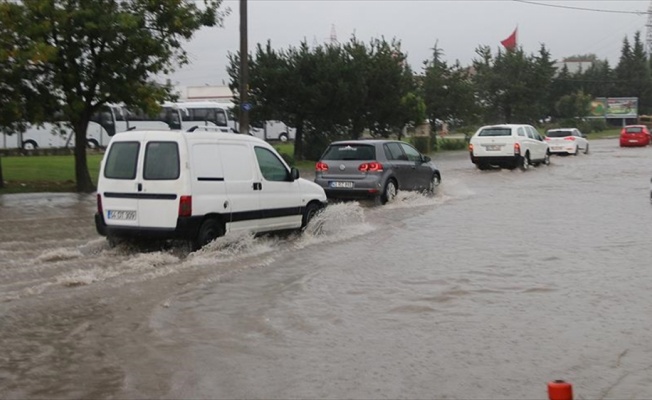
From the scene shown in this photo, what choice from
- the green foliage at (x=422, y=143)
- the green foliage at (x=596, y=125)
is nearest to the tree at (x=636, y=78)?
the green foliage at (x=596, y=125)

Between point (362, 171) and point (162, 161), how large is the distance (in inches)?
297

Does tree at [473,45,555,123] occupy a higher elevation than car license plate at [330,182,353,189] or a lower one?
higher

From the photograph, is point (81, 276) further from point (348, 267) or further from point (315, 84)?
point (315, 84)

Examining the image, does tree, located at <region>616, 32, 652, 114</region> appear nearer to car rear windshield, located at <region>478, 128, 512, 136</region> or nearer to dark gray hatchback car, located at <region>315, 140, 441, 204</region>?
car rear windshield, located at <region>478, 128, 512, 136</region>

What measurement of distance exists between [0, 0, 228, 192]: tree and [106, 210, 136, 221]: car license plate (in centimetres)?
903

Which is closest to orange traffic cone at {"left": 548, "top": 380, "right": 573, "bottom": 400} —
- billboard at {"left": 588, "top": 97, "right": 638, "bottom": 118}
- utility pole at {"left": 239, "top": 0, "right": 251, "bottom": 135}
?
utility pole at {"left": 239, "top": 0, "right": 251, "bottom": 135}

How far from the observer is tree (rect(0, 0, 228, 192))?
1980cm

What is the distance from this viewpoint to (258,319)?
8094mm

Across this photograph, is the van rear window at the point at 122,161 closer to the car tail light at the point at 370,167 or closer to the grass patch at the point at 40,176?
the car tail light at the point at 370,167

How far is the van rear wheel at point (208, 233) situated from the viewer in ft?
36.6

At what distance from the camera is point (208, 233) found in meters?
11.3

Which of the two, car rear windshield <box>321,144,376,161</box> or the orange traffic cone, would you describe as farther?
car rear windshield <box>321,144,376,161</box>

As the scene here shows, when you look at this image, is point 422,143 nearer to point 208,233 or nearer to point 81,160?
point 81,160

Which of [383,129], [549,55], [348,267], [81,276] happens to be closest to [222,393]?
[81,276]
